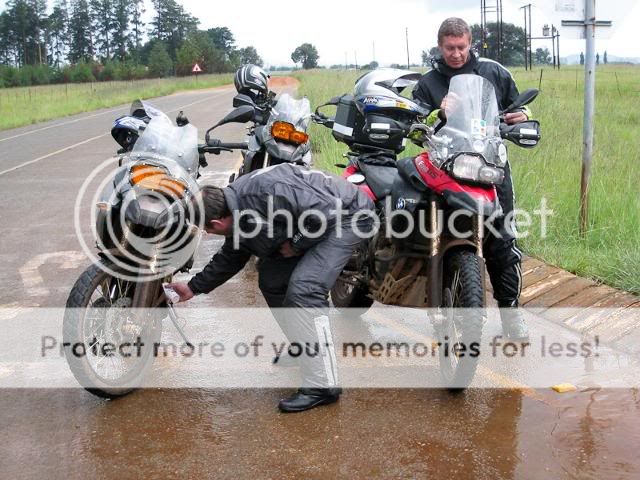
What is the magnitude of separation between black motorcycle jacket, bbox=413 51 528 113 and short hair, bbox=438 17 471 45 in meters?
0.15

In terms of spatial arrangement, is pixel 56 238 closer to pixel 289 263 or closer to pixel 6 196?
pixel 6 196

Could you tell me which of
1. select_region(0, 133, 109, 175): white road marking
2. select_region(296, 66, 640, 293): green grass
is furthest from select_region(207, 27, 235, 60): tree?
select_region(296, 66, 640, 293): green grass

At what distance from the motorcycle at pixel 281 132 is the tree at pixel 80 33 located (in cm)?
11987

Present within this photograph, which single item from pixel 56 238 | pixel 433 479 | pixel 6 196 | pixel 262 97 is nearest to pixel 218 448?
pixel 433 479

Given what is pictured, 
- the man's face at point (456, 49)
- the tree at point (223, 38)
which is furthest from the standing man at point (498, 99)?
the tree at point (223, 38)

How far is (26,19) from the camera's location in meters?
113

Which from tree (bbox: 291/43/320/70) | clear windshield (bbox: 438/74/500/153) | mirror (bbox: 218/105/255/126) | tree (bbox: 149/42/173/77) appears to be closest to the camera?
clear windshield (bbox: 438/74/500/153)

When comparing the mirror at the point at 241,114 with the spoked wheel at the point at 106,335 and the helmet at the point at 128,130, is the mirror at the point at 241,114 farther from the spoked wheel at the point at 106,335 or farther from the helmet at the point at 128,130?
the spoked wheel at the point at 106,335

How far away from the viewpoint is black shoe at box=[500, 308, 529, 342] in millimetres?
5079

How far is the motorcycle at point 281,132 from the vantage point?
6031 millimetres

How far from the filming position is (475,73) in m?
5.04

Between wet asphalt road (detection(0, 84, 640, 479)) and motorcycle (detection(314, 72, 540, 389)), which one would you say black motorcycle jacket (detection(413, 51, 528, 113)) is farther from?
wet asphalt road (detection(0, 84, 640, 479))

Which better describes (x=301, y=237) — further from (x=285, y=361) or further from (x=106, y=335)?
(x=106, y=335)

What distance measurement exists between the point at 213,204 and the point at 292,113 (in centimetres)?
226
